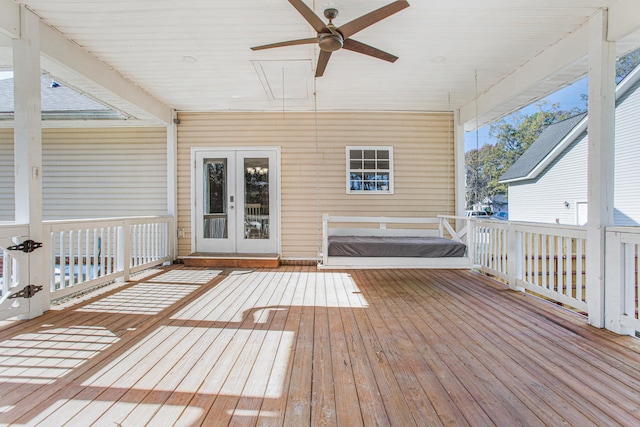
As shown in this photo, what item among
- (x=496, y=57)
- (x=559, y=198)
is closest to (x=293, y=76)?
(x=496, y=57)

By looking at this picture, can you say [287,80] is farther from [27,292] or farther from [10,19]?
[27,292]

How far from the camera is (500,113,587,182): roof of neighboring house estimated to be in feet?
34.5

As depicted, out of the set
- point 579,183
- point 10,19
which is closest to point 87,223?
point 10,19

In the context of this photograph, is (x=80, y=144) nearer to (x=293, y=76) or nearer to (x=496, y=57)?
(x=293, y=76)

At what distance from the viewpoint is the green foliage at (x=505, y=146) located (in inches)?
684

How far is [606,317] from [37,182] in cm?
550

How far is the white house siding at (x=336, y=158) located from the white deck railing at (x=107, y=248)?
1.97 m

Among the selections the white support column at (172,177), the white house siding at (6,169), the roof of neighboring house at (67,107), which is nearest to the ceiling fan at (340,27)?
the white support column at (172,177)

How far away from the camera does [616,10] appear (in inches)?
107

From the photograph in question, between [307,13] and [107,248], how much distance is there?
4.24m

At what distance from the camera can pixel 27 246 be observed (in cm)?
284

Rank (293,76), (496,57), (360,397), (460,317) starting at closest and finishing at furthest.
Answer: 1. (360,397)
2. (460,317)
3. (496,57)
4. (293,76)

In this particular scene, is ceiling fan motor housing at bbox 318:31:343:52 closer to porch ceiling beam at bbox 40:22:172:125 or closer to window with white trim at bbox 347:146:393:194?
porch ceiling beam at bbox 40:22:172:125

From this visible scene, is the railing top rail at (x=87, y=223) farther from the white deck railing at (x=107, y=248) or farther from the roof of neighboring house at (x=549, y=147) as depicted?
the roof of neighboring house at (x=549, y=147)
